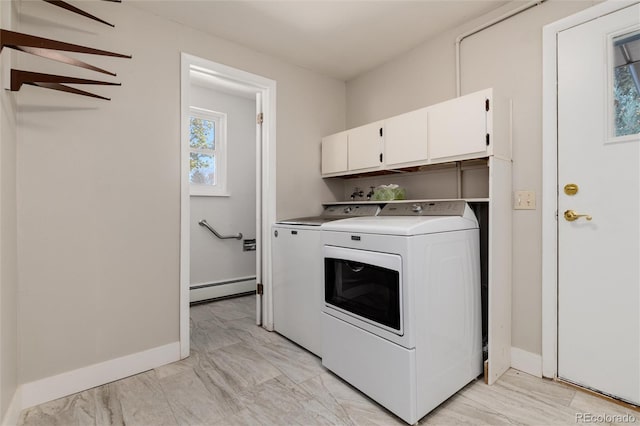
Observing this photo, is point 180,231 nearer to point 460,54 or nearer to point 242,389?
point 242,389

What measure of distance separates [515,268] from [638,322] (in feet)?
1.92

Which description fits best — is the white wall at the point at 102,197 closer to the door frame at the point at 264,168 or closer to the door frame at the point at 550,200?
the door frame at the point at 264,168

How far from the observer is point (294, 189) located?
9.22 ft

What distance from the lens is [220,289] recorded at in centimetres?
360

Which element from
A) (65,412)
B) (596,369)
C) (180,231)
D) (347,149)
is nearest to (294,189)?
(347,149)

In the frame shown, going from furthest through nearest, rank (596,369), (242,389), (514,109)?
(514,109), (242,389), (596,369)

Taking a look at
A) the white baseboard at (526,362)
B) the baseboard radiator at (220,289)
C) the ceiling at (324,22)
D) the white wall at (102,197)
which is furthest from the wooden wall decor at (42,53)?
the white baseboard at (526,362)

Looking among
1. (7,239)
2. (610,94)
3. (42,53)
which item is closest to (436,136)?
(610,94)

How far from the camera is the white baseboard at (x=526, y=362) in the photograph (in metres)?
1.83

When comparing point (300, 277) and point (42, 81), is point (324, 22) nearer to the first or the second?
point (42, 81)

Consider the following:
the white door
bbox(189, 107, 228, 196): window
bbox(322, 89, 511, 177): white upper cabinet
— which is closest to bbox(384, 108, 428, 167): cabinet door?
bbox(322, 89, 511, 177): white upper cabinet

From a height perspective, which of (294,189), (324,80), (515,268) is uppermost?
(324,80)

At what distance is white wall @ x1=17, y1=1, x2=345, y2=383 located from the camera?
5.48 ft

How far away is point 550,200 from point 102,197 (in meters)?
2.78
